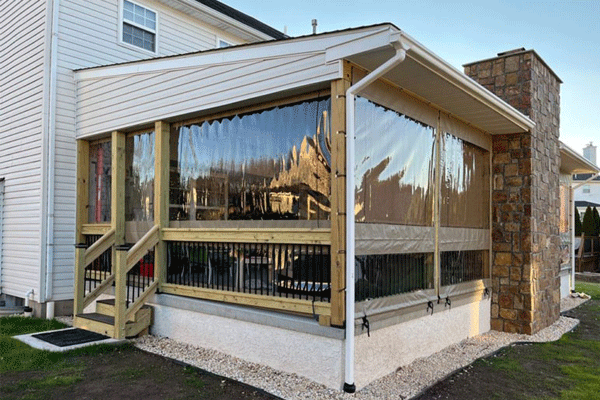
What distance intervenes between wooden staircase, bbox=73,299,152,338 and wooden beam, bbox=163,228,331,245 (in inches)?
36.2

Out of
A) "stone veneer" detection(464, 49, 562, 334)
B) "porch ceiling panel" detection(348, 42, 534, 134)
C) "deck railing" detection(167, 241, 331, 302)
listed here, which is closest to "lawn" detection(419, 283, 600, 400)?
"stone veneer" detection(464, 49, 562, 334)

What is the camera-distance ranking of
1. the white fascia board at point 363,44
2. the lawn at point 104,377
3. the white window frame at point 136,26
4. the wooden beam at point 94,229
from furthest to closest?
the white window frame at point 136,26 → the wooden beam at point 94,229 → the lawn at point 104,377 → the white fascia board at point 363,44

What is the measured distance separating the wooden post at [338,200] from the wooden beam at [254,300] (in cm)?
17

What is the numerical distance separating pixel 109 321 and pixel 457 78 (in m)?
4.52

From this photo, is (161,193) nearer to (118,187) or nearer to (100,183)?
(118,187)

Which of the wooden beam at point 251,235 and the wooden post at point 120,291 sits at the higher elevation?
the wooden beam at point 251,235

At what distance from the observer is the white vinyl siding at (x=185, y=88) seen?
4182mm

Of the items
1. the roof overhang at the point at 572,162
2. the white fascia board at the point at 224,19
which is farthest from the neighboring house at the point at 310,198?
the white fascia board at the point at 224,19

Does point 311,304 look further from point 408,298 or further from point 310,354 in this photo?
point 408,298

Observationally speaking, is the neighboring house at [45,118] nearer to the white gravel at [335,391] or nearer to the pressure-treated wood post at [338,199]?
the white gravel at [335,391]

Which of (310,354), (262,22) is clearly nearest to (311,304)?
(310,354)

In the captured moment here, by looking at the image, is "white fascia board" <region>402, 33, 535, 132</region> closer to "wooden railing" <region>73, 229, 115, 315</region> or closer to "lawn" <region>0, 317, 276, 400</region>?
"lawn" <region>0, 317, 276, 400</region>

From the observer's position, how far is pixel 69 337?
17.6 ft

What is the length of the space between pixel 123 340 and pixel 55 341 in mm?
761
